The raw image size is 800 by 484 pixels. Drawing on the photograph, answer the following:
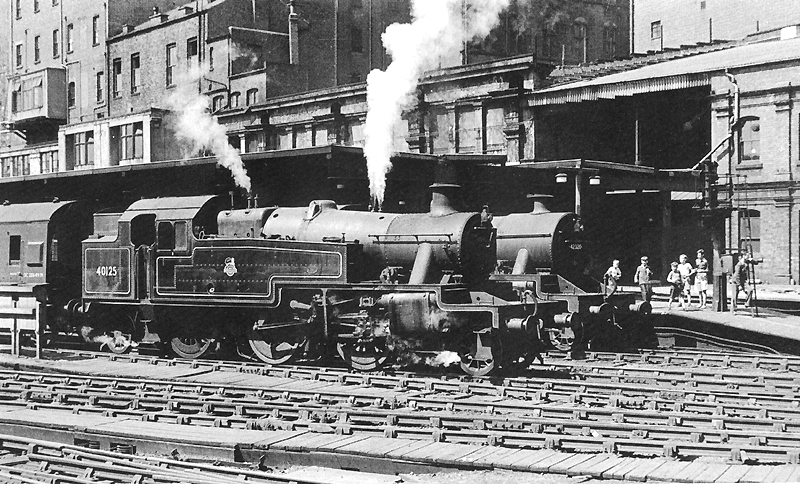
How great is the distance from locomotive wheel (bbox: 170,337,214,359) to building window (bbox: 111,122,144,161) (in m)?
26.2

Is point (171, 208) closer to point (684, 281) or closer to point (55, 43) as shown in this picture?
point (684, 281)

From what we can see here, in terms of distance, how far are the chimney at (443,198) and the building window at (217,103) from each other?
27.7 m

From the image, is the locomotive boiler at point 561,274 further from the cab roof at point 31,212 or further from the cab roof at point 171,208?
the cab roof at point 31,212

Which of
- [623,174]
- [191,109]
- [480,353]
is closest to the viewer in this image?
[480,353]

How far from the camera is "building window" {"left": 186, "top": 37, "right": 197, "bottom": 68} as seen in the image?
4084cm

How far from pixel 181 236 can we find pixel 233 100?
2529 centimetres

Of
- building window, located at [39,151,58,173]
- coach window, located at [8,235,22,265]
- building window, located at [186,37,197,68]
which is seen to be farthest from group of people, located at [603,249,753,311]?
building window, located at [39,151,58,173]

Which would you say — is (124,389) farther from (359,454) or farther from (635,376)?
(635,376)

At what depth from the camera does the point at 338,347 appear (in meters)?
14.4

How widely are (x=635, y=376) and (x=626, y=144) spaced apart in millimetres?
20791

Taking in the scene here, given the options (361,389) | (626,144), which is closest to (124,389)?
(361,389)

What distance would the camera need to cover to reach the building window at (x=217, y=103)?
40303 mm

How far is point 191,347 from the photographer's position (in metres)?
15.9

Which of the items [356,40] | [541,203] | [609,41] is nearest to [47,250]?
[541,203]
